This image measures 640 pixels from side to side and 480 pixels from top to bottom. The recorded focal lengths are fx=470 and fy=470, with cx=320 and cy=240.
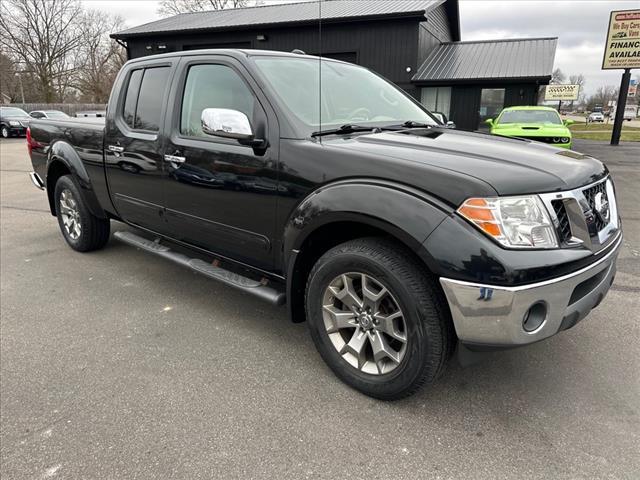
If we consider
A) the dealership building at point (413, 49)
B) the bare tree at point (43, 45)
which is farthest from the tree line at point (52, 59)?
the dealership building at point (413, 49)

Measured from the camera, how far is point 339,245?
2592mm

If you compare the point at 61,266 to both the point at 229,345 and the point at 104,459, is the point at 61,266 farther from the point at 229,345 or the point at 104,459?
the point at 104,459

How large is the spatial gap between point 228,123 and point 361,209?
98cm

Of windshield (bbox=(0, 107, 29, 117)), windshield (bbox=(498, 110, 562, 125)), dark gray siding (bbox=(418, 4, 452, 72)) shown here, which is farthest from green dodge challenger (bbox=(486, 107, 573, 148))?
windshield (bbox=(0, 107, 29, 117))

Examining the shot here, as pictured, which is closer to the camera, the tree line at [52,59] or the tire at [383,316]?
the tire at [383,316]

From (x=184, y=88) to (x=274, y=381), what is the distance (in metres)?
2.18

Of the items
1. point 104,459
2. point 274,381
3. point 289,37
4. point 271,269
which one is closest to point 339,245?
point 271,269

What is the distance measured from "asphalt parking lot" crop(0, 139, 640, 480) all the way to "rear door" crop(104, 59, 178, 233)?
0.82 metres

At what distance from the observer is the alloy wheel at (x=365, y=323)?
2439mm

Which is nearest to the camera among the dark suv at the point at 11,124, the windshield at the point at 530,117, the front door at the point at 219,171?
the front door at the point at 219,171

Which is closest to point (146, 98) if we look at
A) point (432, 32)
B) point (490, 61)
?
point (490, 61)

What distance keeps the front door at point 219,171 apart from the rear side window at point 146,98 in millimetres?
228

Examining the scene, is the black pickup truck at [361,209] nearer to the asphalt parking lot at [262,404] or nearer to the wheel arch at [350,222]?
the wheel arch at [350,222]

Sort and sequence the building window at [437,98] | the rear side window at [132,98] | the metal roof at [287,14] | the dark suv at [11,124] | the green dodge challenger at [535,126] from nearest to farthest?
the rear side window at [132,98] → the green dodge challenger at [535,126] → the metal roof at [287,14] → the building window at [437,98] → the dark suv at [11,124]
